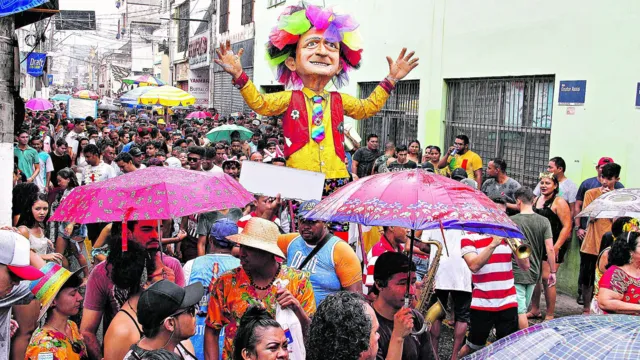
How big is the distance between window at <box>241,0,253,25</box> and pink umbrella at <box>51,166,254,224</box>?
23.7 metres

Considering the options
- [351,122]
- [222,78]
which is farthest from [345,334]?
[222,78]

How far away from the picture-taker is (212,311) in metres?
4.26

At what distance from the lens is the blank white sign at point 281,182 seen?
18.7 ft

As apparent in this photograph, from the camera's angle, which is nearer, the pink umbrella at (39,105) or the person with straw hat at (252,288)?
the person with straw hat at (252,288)

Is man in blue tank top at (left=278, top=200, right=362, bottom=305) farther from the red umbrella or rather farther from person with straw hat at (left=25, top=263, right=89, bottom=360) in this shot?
person with straw hat at (left=25, top=263, right=89, bottom=360)

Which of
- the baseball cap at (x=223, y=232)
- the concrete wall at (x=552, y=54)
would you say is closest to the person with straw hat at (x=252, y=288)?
the baseball cap at (x=223, y=232)

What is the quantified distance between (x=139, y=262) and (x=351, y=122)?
14396 mm

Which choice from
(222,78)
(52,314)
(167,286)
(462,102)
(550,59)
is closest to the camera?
(167,286)

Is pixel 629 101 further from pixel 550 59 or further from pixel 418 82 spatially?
pixel 418 82

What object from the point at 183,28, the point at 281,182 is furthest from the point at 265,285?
the point at 183,28

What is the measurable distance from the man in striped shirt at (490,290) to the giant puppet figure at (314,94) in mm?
1532

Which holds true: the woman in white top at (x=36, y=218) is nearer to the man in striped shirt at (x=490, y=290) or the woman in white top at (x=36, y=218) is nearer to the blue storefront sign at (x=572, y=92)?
the man in striped shirt at (x=490, y=290)

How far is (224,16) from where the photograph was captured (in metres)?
32.3

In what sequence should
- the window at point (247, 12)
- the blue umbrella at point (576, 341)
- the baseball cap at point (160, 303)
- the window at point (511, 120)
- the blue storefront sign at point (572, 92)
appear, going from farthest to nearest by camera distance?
the window at point (247, 12) → the window at point (511, 120) → the blue storefront sign at point (572, 92) → the baseball cap at point (160, 303) → the blue umbrella at point (576, 341)
